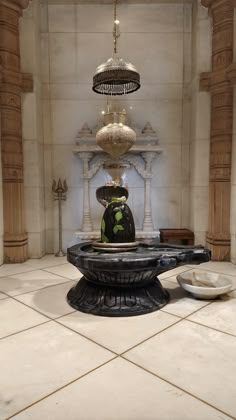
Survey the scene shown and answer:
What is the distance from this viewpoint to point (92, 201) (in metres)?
3.70

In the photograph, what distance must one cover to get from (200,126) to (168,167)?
638 millimetres

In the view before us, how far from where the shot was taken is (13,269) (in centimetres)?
302

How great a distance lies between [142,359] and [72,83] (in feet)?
10.9

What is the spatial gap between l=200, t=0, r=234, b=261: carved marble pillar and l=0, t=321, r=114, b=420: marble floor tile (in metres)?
2.28

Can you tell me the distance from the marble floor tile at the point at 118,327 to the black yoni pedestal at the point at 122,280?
2.4 inches

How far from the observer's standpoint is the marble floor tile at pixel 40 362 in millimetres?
1108

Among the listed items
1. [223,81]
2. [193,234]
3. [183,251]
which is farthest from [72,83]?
[183,251]

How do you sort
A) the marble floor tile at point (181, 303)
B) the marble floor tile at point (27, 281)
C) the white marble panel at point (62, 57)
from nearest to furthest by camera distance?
1. the marble floor tile at point (181, 303)
2. the marble floor tile at point (27, 281)
3. the white marble panel at point (62, 57)

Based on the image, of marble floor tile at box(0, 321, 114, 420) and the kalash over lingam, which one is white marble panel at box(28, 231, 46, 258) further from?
marble floor tile at box(0, 321, 114, 420)

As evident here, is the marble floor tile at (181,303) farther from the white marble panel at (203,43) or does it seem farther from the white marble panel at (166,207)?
the white marble panel at (203,43)

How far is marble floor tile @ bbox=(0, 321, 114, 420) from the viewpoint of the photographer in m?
1.11

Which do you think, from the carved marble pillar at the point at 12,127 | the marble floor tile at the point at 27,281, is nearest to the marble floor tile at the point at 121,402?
the marble floor tile at the point at 27,281

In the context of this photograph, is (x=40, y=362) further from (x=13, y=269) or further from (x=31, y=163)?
(x=31, y=163)

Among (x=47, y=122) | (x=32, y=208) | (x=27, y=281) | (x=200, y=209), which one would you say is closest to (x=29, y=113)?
(x=47, y=122)
